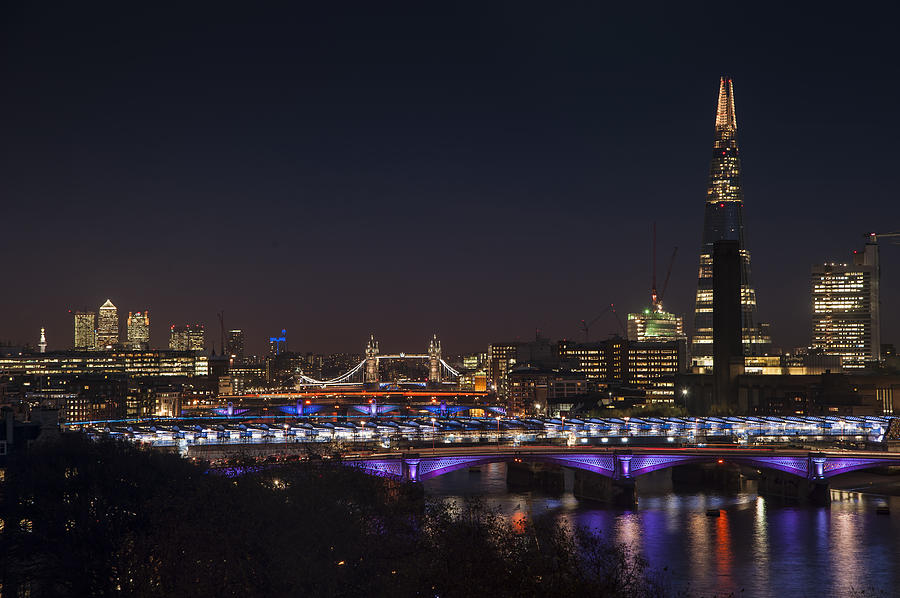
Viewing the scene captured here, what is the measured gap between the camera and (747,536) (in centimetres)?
5312

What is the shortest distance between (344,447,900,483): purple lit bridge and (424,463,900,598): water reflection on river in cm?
212

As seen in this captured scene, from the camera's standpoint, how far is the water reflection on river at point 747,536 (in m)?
42.7

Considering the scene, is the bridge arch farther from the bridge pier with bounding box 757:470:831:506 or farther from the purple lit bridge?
the bridge pier with bounding box 757:470:831:506

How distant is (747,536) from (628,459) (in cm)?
1434

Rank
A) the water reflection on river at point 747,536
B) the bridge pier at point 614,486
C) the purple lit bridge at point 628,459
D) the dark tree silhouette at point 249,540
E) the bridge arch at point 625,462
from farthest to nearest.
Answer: the purple lit bridge at point 628,459 < the bridge pier at point 614,486 < the bridge arch at point 625,462 < the water reflection on river at point 747,536 < the dark tree silhouette at point 249,540

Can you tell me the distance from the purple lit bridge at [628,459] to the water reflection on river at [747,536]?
2120 mm

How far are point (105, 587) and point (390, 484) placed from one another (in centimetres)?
2089

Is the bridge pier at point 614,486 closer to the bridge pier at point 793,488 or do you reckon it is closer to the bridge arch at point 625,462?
the bridge arch at point 625,462

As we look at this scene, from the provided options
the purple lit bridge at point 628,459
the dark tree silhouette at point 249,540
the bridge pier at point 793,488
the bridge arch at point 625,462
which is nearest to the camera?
the dark tree silhouette at point 249,540

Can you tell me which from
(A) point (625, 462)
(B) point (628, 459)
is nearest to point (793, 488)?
Answer: (B) point (628, 459)

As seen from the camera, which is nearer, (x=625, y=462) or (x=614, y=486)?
(x=614, y=486)

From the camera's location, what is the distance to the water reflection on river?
42656mm

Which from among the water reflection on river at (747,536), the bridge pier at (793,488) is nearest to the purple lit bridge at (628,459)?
the bridge pier at (793,488)

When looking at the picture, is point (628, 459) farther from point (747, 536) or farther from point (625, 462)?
point (747, 536)
